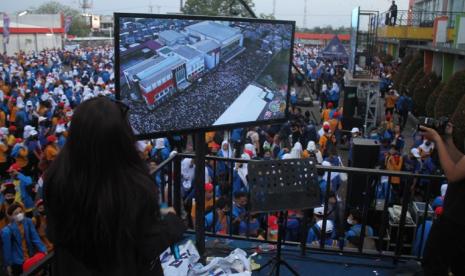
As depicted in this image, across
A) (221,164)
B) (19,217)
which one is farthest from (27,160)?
(221,164)

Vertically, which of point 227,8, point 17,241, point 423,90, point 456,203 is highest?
point 227,8

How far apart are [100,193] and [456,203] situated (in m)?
2.74

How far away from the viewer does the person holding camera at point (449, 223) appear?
3.25 meters

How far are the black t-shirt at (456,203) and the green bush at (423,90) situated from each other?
17589 millimetres

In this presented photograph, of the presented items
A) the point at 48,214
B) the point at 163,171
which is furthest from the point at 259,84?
the point at 48,214

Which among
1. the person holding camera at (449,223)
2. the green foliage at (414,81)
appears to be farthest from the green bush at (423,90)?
the person holding camera at (449,223)

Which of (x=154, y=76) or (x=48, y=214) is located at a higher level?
(x=154, y=76)

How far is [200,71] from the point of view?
3295mm

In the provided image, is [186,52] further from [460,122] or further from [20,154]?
[460,122]

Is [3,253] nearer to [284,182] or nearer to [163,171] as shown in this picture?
[163,171]

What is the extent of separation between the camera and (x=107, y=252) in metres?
1.76

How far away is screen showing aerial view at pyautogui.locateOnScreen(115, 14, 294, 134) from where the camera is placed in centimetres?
291

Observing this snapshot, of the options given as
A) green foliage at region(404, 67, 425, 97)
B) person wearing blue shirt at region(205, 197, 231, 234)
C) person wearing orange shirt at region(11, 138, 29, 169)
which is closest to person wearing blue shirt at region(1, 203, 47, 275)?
person wearing blue shirt at region(205, 197, 231, 234)

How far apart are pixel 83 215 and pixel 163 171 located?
269 centimetres
